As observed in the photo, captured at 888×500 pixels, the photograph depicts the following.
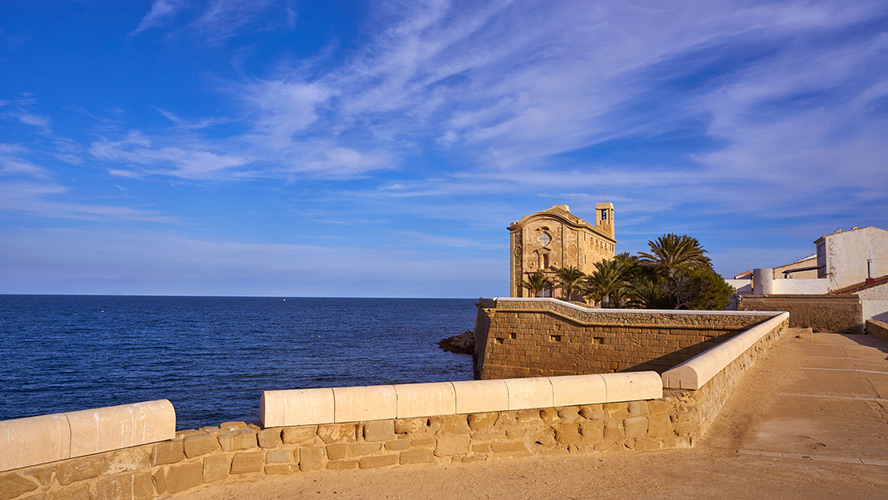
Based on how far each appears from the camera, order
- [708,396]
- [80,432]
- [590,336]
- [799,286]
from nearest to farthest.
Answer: [80,432]
[708,396]
[590,336]
[799,286]

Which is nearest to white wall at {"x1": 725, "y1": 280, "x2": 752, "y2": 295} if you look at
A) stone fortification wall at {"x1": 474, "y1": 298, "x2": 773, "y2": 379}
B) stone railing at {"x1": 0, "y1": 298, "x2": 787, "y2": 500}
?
stone fortification wall at {"x1": 474, "y1": 298, "x2": 773, "y2": 379}

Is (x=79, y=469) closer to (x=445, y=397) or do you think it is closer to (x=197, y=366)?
(x=445, y=397)

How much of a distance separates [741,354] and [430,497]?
756 centimetres

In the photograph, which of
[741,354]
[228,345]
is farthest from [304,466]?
[228,345]

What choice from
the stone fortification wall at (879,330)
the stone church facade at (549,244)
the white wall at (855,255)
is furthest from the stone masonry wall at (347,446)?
the white wall at (855,255)

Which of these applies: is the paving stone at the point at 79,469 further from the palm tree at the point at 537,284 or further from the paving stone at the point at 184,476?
the palm tree at the point at 537,284

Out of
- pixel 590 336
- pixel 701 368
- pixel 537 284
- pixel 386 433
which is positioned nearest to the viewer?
pixel 386 433

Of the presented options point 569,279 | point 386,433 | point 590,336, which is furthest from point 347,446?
point 569,279

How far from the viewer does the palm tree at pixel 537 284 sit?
1532 inches

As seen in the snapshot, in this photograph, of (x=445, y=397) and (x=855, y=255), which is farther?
(x=855, y=255)

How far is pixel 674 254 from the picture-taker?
3459cm

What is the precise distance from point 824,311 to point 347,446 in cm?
3285

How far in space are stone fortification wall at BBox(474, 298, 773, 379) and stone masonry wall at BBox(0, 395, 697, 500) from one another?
44.6 ft

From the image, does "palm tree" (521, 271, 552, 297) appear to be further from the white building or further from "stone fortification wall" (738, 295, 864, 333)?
"stone fortification wall" (738, 295, 864, 333)
